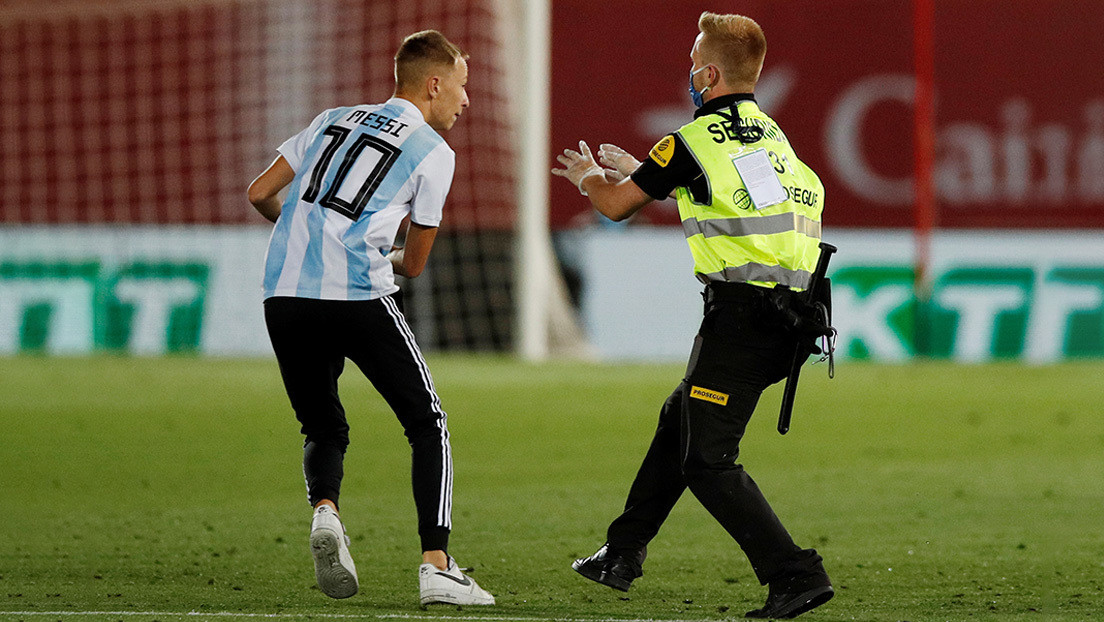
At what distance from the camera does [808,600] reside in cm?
466

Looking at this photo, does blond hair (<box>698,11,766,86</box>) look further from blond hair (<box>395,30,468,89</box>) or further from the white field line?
the white field line

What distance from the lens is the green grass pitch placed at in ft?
16.9

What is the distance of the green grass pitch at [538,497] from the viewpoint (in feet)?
16.9

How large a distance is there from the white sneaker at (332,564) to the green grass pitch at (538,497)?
6 cm

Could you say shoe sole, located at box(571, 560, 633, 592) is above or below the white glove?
below

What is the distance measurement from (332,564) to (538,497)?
2693 millimetres

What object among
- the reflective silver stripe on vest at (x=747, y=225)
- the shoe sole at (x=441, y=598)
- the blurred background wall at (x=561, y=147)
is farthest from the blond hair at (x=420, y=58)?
the blurred background wall at (x=561, y=147)

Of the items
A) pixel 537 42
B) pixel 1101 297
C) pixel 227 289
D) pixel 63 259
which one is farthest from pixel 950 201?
pixel 63 259

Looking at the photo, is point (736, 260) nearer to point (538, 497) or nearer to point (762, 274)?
point (762, 274)

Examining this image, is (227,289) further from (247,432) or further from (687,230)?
(687,230)

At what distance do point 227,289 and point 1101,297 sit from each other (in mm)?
7918

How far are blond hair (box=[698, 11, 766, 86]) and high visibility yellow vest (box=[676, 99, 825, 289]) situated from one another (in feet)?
0.31

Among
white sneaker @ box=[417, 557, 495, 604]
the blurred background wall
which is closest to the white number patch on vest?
white sneaker @ box=[417, 557, 495, 604]

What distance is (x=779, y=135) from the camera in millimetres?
4992
